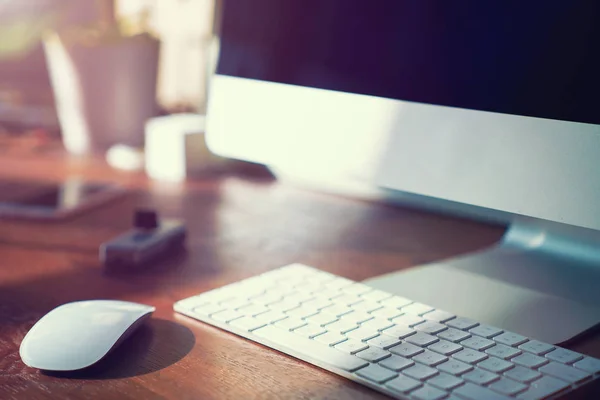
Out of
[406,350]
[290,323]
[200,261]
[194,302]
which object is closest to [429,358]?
[406,350]

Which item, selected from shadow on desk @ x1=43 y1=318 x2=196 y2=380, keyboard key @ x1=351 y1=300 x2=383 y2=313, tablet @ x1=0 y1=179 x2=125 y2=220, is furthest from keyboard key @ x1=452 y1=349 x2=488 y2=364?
tablet @ x1=0 y1=179 x2=125 y2=220

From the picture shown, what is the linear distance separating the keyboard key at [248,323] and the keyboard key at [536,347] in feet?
0.65

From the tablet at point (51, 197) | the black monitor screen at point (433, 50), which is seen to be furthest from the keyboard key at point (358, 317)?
the tablet at point (51, 197)

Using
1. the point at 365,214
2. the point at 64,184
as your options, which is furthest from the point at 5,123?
the point at 365,214

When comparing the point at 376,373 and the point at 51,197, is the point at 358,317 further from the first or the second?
the point at 51,197

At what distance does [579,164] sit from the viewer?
21.8 inches

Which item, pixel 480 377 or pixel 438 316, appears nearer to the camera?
pixel 480 377

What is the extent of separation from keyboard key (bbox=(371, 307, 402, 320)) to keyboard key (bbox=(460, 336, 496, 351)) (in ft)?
0.22

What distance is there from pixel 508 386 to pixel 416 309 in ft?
0.46

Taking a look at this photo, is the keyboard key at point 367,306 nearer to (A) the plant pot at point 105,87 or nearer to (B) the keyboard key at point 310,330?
A: (B) the keyboard key at point 310,330

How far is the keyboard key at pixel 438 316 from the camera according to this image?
553 millimetres

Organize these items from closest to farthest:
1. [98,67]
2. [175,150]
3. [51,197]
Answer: [51,197], [175,150], [98,67]

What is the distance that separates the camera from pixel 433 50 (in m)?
0.66

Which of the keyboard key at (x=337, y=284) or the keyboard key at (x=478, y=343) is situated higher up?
the keyboard key at (x=478, y=343)
